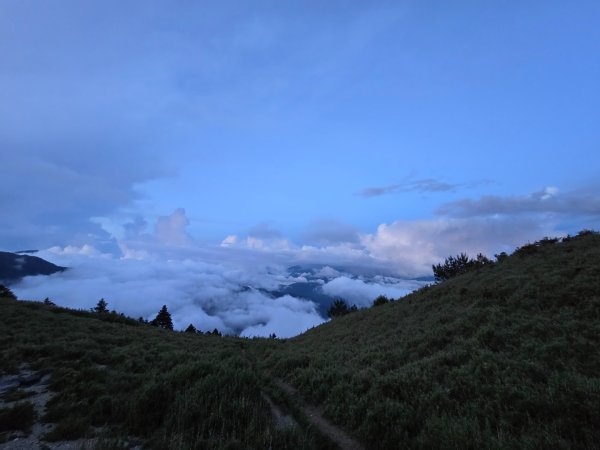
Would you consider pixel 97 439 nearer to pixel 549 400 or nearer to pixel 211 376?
pixel 211 376

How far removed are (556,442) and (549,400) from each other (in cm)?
152

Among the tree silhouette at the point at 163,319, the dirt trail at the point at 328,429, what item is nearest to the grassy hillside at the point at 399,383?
the dirt trail at the point at 328,429

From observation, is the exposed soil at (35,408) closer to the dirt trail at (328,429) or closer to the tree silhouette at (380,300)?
the dirt trail at (328,429)

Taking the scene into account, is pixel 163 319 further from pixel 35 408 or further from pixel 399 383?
pixel 399 383

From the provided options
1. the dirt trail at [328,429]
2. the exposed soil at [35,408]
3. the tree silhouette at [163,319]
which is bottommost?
the dirt trail at [328,429]

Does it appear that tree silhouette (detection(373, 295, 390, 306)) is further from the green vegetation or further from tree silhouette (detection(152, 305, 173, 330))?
tree silhouette (detection(152, 305, 173, 330))

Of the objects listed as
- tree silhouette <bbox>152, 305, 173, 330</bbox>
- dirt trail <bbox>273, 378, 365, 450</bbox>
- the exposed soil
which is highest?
tree silhouette <bbox>152, 305, 173, 330</bbox>

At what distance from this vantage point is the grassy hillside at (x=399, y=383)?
6.04m

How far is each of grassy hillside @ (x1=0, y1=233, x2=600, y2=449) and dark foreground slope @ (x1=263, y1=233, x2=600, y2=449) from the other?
4 centimetres

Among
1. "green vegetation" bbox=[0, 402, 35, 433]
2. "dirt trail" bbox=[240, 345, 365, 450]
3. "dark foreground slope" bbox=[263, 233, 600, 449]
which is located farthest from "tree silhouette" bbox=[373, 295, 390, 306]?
"green vegetation" bbox=[0, 402, 35, 433]

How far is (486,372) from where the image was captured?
8398mm

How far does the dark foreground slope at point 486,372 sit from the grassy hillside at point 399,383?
1.4 inches

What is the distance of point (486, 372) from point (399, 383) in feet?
7.40

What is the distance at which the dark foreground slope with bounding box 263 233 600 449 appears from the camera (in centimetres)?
598
